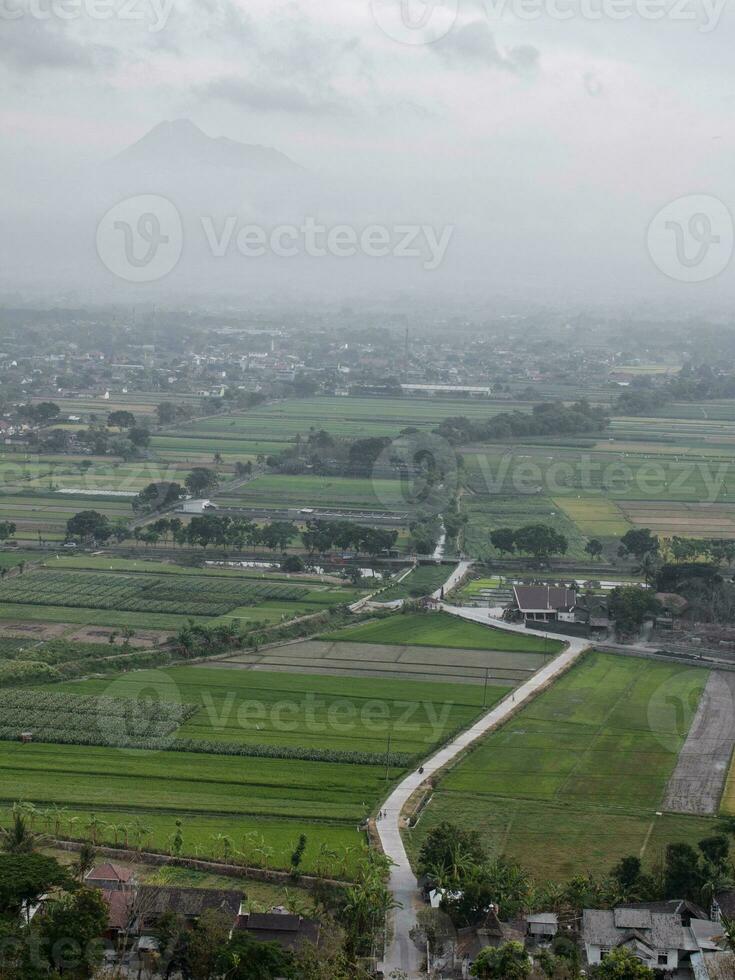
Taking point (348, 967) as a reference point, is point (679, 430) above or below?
above

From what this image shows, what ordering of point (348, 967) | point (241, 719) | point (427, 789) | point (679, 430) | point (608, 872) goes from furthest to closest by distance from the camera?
point (679, 430) < point (241, 719) < point (427, 789) < point (608, 872) < point (348, 967)

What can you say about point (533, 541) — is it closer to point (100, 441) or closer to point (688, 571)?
point (688, 571)

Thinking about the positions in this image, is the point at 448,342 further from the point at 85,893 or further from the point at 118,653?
the point at 85,893

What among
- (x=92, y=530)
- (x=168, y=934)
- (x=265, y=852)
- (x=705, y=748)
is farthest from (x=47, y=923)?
(x=92, y=530)

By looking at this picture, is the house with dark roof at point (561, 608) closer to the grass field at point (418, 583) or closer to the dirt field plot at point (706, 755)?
the grass field at point (418, 583)

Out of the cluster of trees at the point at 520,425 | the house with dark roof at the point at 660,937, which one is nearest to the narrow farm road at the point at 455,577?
the house with dark roof at the point at 660,937

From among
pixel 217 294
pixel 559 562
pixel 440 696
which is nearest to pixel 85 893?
pixel 440 696

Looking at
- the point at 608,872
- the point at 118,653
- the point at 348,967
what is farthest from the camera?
the point at 118,653
